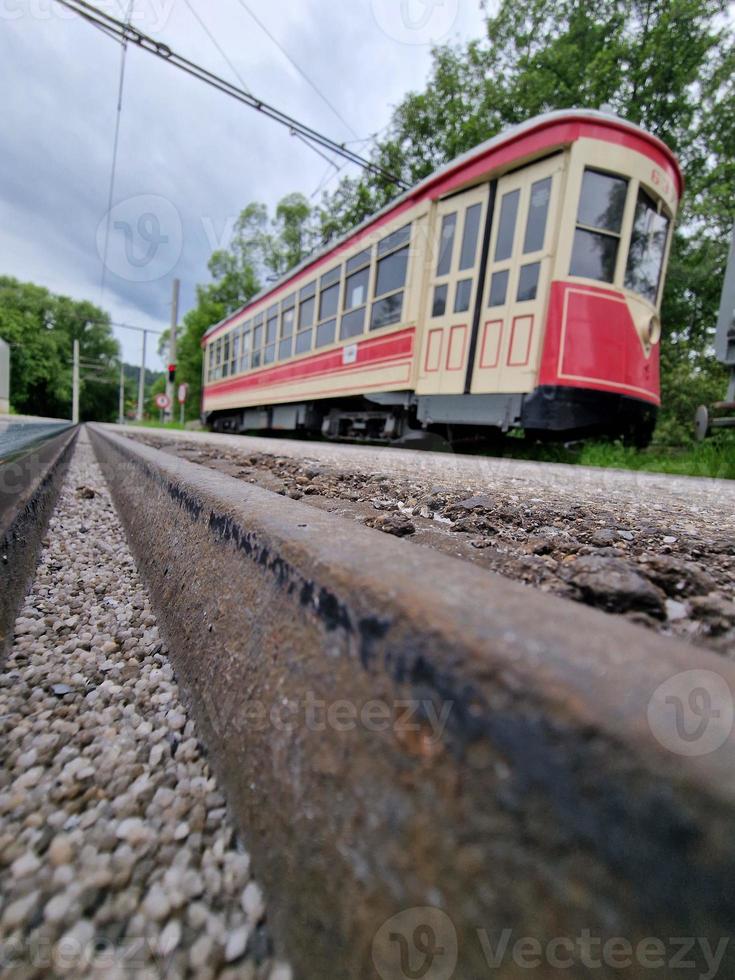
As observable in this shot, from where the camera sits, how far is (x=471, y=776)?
0.27 meters

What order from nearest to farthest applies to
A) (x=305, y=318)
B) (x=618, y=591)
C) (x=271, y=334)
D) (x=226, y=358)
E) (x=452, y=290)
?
(x=618, y=591)
(x=452, y=290)
(x=305, y=318)
(x=271, y=334)
(x=226, y=358)

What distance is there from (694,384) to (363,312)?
11551 millimetres

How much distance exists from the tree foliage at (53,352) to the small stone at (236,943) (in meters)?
22.2

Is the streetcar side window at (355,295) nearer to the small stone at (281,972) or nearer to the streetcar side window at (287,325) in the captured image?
the streetcar side window at (287,325)

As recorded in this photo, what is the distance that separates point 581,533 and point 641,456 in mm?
4487

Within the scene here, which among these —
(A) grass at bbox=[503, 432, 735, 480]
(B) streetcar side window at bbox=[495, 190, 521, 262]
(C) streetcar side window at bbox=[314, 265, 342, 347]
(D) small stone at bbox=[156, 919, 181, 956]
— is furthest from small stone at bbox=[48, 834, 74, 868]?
(C) streetcar side window at bbox=[314, 265, 342, 347]

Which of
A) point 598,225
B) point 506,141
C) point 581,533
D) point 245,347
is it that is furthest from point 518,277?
point 245,347

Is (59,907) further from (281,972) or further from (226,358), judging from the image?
(226,358)

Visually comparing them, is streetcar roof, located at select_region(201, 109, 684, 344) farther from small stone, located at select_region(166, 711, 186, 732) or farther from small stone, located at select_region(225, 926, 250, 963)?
small stone, located at select_region(225, 926, 250, 963)

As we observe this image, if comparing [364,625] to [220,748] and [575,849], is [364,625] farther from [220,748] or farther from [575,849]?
[220,748]

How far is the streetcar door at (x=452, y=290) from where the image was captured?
15.4 feet

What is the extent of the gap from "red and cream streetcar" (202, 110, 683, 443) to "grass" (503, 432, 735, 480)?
254 millimetres

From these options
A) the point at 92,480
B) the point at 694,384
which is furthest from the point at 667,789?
the point at 694,384

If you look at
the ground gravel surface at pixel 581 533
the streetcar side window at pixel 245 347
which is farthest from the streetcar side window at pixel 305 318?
the ground gravel surface at pixel 581 533
